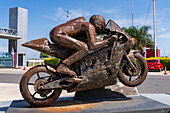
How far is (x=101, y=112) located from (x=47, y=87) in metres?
1.13

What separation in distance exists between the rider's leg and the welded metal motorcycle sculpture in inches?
5.5

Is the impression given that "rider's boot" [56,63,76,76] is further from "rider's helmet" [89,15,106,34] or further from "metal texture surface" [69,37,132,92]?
"rider's helmet" [89,15,106,34]

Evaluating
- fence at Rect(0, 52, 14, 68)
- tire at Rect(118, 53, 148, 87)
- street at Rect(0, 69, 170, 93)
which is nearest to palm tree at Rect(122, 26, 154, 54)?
street at Rect(0, 69, 170, 93)

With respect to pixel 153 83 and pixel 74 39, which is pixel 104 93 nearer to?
pixel 74 39

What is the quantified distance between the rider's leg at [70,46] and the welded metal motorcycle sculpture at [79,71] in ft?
0.46

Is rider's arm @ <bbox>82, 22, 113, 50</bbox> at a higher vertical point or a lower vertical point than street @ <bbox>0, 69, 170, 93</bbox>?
higher

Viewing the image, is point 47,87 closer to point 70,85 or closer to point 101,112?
point 70,85

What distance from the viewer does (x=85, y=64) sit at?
3.50m

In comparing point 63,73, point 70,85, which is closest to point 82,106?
point 70,85

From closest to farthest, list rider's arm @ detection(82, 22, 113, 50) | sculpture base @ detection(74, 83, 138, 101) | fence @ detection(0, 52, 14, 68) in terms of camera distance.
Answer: rider's arm @ detection(82, 22, 113, 50) < sculpture base @ detection(74, 83, 138, 101) < fence @ detection(0, 52, 14, 68)

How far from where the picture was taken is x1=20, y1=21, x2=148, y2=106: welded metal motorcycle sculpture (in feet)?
10.6

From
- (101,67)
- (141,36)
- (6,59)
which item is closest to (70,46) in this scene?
(101,67)

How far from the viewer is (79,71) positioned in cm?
353

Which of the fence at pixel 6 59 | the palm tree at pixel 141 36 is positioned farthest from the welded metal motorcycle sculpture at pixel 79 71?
the palm tree at pixel 141 36
